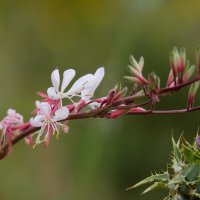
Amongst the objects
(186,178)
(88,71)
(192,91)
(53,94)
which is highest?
(88,71)

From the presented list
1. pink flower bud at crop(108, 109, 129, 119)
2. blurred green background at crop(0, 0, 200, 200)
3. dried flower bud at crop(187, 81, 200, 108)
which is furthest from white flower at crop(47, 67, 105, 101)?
blurred green background at crop(0, 0, 200, 200)

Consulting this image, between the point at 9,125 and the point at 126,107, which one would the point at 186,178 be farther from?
the point at 9,125

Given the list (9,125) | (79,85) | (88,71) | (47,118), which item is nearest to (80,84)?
(79,85)

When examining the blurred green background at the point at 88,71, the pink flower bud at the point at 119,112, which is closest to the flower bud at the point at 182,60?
the pink flower bud at the point at 119,112

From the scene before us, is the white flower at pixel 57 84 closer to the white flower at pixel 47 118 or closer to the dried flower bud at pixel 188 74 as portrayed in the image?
the white flower at pixel 47 118

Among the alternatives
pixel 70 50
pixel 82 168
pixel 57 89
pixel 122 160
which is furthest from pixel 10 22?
pixel 57 89

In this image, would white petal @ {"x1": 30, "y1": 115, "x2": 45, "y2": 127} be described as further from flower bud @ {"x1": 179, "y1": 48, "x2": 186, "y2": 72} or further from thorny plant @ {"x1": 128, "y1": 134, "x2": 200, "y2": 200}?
flower bud @ {"x1": 179, "y1": 48, "x2": 186, "y2": 72}
